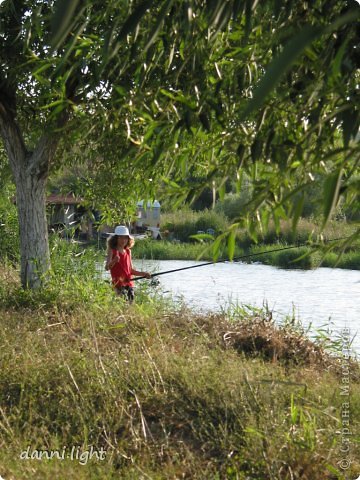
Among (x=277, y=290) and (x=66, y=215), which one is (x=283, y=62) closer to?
(x=66, y=215)

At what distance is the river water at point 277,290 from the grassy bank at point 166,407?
264 centimetres

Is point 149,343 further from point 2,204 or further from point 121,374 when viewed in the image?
point 2,204

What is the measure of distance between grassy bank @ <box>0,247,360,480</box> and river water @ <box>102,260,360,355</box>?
2.64m

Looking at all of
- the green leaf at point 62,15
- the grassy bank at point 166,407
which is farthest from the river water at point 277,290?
the green leaf at point 62,15

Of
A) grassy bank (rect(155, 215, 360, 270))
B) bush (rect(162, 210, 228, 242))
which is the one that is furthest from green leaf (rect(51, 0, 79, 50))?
bush (rect(162, 210, 228, 242))

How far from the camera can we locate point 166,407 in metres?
4.63

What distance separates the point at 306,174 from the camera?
9.68 ft

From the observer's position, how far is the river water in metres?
10.2

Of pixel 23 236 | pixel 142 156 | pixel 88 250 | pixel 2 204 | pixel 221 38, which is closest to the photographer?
pixel 142 156

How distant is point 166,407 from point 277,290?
10.7 metres

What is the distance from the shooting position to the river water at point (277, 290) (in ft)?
33.4

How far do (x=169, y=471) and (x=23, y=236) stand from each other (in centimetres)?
525

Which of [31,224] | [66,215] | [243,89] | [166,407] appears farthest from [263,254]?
[243,89]

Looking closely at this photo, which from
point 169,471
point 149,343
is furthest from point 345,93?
point 149,343
